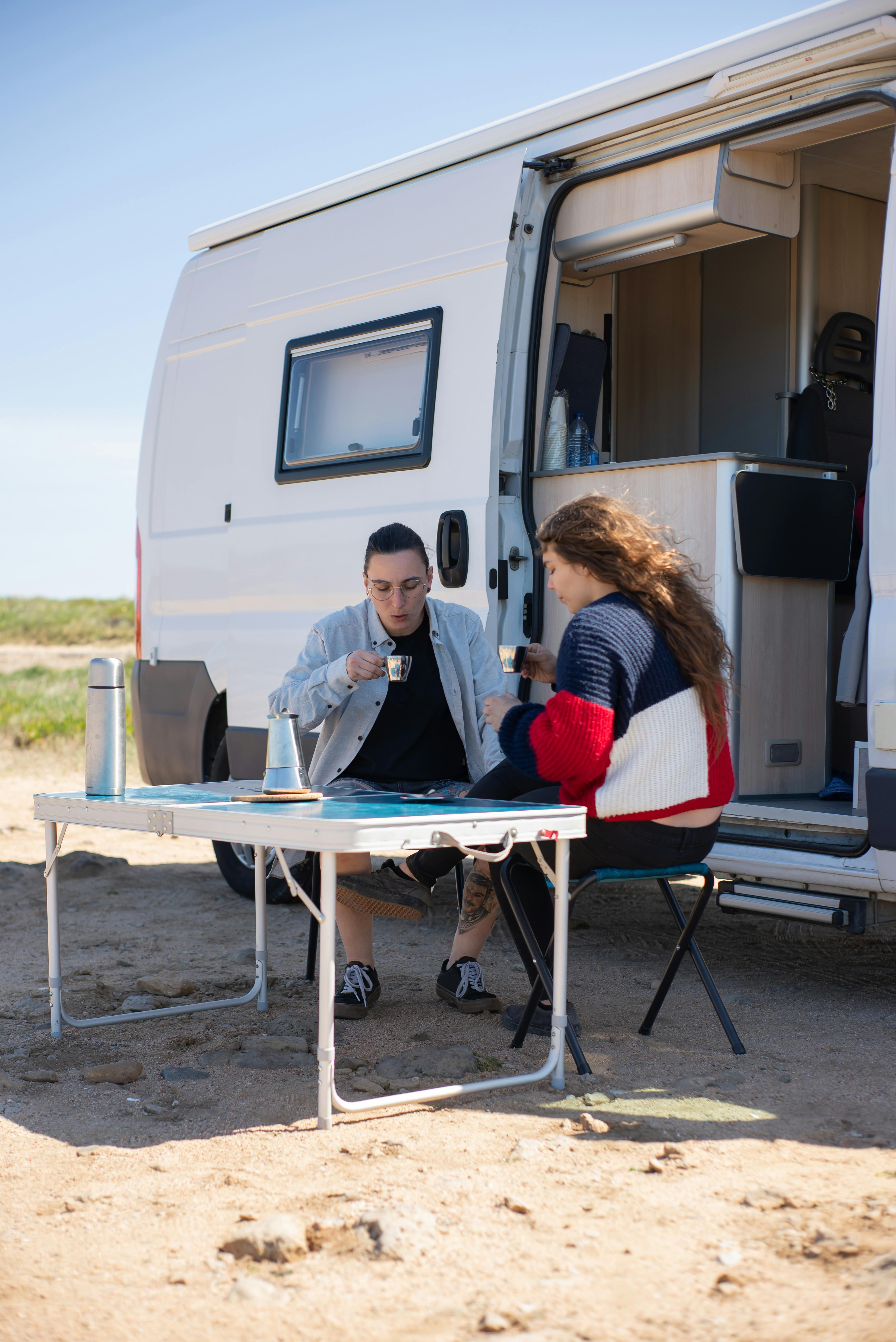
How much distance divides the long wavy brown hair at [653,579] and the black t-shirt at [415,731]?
34.4 inches

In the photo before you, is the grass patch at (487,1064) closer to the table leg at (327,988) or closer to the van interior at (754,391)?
the table leg at (327,988)

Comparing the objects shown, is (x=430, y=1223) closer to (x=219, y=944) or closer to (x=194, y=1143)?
(x=194, y=1143)

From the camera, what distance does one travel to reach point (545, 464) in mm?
4320

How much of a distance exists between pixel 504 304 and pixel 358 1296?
3.06 m

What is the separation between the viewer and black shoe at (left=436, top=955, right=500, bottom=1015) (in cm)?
353

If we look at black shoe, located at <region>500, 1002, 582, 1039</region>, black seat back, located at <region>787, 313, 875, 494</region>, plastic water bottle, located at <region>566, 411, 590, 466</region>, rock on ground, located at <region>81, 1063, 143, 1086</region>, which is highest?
black seat back, located at <region>787, 313, 875, 494</region>

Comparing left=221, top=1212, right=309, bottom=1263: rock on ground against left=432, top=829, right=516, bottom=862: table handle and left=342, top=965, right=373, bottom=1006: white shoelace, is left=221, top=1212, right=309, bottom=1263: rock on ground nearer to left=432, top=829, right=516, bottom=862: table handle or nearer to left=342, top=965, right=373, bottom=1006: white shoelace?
left=432, top=829, right=516, bottom=862: table handle

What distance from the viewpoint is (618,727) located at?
280cm

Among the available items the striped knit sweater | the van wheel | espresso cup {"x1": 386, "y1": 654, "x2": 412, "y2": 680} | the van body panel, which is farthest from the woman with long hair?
the van wheel

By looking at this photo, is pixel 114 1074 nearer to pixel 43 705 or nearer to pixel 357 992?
pixel 357 992

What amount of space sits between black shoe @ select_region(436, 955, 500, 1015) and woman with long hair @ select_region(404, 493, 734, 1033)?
60 cm

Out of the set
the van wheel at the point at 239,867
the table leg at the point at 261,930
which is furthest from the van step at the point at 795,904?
the van wheel at the point at 239,867

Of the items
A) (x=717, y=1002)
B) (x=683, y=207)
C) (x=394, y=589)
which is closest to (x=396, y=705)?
(x=394, y=589)

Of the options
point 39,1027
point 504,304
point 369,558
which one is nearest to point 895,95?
point 504,304
